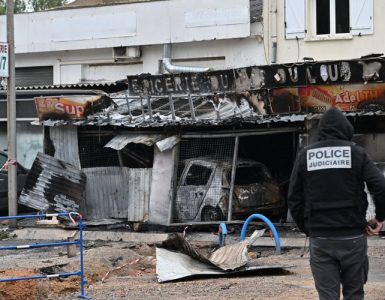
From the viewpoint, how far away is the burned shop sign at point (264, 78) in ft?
44.3

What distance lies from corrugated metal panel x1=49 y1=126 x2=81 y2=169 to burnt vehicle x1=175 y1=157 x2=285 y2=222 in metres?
2.95

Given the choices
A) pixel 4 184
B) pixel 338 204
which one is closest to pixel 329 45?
pixel 4 184

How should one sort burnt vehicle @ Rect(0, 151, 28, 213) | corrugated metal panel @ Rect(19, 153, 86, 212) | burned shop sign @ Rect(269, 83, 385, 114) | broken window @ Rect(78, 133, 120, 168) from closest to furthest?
burned shop sign @ Rect(269, 83, 385, 114) < corrugated metal panel @ Rect(19, 153, 86, 212) < broken window @ Rect(78, 133, 120, 168) < burnt vehicle @ Rect(0, 151, 28, 213)

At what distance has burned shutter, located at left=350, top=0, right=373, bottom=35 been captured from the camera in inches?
701

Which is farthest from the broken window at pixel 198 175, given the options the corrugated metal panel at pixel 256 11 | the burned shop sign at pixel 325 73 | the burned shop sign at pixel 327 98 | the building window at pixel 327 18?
the corrugated metal panel at pixel 256 11

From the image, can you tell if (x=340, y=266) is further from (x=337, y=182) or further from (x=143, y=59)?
(x=143, y=59)

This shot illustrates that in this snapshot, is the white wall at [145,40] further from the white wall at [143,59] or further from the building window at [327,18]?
the building window at [327,18]

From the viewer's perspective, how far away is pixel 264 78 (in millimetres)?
14344

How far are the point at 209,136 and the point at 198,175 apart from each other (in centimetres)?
89

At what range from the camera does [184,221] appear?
15250 mm

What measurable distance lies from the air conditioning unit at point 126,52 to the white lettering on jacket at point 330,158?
1578 centimetres

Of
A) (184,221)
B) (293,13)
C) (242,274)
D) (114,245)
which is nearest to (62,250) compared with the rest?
(114,245)

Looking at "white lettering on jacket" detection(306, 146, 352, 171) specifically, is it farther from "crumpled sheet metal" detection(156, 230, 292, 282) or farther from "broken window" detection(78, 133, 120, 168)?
"broken window" detection(78, 133, 120, 168)

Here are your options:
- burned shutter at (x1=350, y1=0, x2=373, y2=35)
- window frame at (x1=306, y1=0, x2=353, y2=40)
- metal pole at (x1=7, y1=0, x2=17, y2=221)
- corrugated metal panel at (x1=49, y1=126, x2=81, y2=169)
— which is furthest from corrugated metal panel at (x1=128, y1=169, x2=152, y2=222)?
burned shutter at (x1=350, y1=0, x2=373, y2=35)
